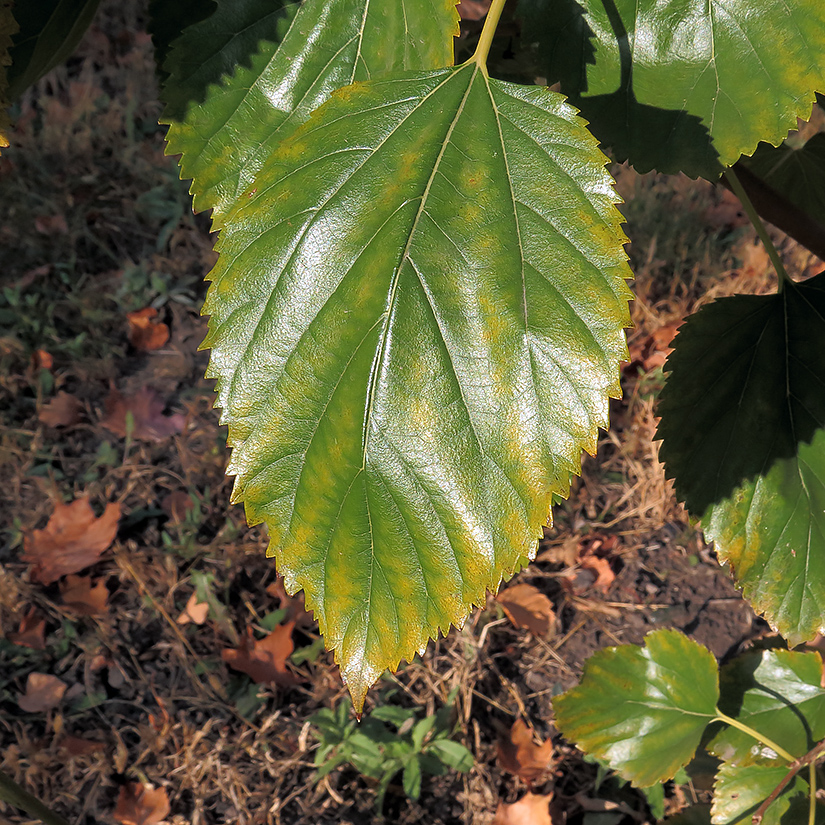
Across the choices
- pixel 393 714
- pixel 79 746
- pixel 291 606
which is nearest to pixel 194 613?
pixel 291 606

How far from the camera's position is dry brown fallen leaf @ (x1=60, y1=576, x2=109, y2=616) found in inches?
73.0

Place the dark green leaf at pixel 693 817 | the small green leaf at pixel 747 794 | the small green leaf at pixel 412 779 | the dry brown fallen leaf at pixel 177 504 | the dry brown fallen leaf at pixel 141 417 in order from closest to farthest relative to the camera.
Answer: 1. the small green leaf at pixel 747 794
2. the dark green leaf at pixel 693 817
3. the small green leaf at pixel 412 779
4. the dry brown fallen leaf at pixel 177 504
5. the dry brown fallen leaf at pixel 141 417

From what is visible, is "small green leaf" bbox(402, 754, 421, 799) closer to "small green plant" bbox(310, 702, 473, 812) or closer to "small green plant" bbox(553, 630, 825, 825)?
"small green plant" bbox(310, 702, 473, 812)

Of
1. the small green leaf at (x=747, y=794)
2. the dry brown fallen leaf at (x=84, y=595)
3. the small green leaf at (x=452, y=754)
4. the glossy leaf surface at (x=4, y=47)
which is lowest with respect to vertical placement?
the small green leaf at (x=452, y=754)

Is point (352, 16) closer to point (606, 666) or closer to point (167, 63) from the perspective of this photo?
point (167, 63)

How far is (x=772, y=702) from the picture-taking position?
1.12m

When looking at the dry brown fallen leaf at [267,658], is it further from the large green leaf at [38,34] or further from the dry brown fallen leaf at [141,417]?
the large green leaf at [38,34]

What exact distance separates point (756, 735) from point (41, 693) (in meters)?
1.48

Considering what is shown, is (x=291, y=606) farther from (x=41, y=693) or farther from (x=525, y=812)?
(x=525, y=812)

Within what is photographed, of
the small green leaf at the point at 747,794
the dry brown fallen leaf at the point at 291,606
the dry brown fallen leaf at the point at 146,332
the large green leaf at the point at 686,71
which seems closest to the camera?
the large green leaf at the point at 686,71

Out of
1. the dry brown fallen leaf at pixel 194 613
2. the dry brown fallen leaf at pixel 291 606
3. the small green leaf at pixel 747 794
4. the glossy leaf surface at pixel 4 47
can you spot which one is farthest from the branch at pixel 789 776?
the dry brown fallen leaf at pixel 194 613

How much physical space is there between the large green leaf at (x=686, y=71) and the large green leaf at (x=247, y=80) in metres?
0.17

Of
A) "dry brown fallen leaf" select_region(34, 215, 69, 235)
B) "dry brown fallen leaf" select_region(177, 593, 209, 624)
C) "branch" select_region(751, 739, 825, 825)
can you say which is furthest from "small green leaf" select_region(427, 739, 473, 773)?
"dry brown fallen leaf" select_region(34, 215, 69, 235)

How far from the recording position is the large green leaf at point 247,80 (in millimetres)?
690
